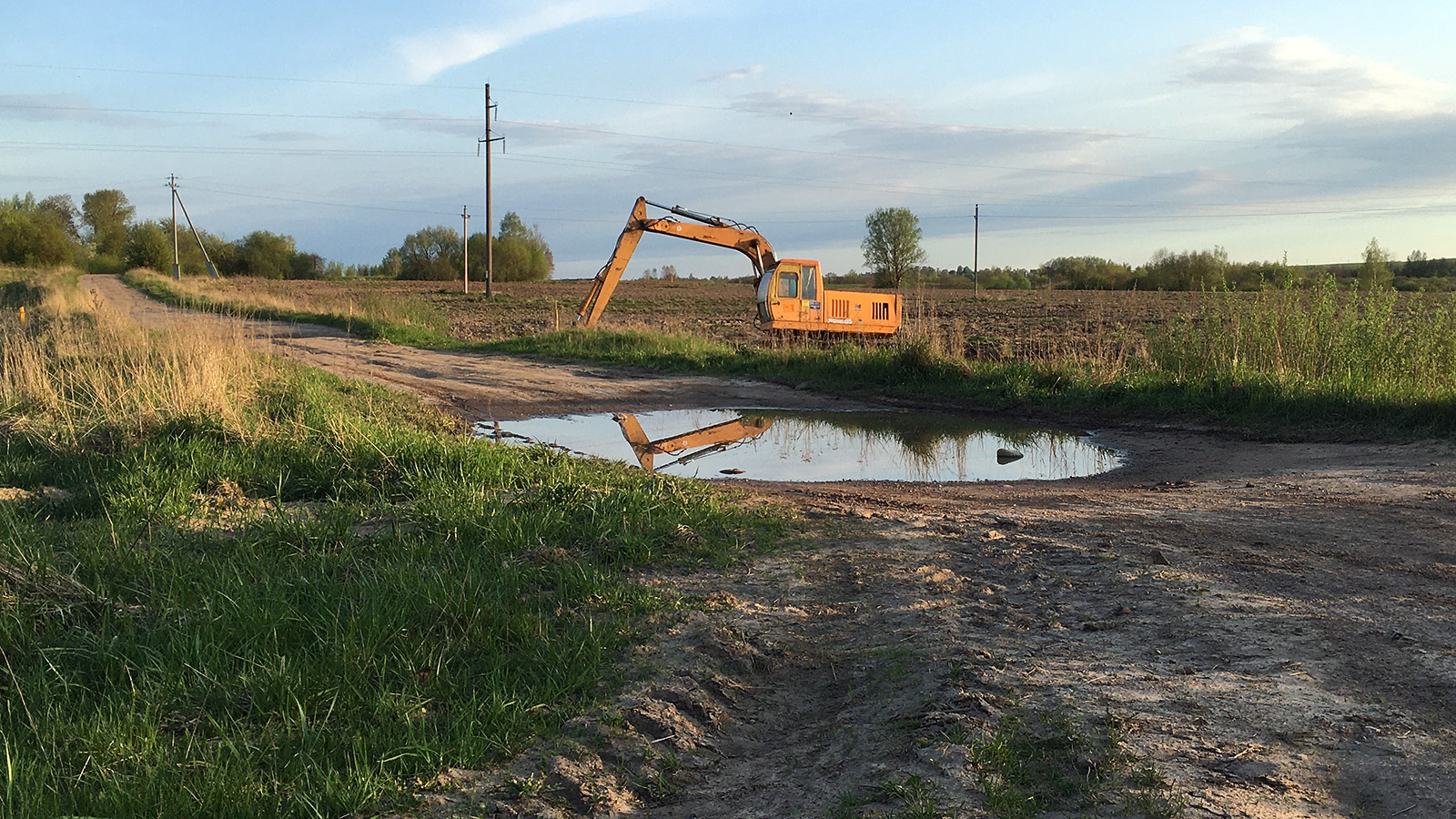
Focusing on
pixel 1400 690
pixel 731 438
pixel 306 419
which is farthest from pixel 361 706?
pixel 731 438

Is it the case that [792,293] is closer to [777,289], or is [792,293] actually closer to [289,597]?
[777,289]

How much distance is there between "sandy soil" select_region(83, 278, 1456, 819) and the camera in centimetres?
316

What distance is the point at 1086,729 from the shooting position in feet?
11.1

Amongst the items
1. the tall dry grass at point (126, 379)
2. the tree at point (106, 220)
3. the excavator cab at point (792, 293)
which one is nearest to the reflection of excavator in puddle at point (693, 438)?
the tall dry grass at point (126, 379)

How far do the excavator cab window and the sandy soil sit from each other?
15.9m

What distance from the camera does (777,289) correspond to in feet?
75.4

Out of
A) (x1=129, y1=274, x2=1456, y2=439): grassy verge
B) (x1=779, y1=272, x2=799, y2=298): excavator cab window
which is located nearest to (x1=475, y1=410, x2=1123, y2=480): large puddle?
(x1=129, y1=274, x2=1456, y2=439): grassy verge

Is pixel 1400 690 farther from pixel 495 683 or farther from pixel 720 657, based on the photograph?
pixel 495 683

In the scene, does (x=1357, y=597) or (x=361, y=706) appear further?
(x=1357, y=597)

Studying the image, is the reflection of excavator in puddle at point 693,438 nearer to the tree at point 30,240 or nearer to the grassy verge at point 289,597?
Result: the grassy verge at point 289,597

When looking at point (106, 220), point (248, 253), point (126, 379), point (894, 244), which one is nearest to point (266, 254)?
point (248, 253)

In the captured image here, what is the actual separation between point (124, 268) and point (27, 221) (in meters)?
7.81

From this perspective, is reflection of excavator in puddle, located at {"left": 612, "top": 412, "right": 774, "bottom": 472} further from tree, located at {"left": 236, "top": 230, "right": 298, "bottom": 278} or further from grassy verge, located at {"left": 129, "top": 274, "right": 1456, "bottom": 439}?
tree, located at {"left": 236, "top": 230, "right": 298, "bottom": 278}

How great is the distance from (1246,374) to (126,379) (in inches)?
536
